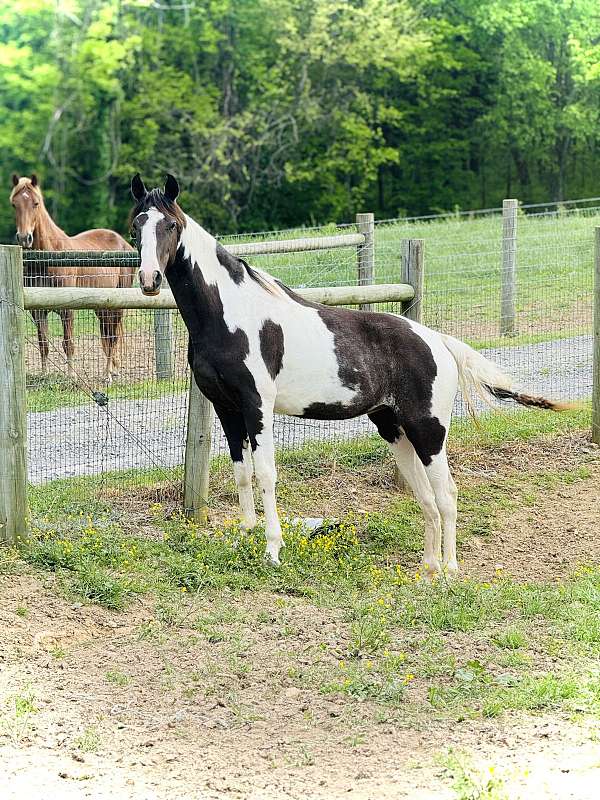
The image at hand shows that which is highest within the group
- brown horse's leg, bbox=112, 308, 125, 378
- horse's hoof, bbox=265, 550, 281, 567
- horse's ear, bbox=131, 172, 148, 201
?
horse's ear, bbox=131, 172, 148, 201

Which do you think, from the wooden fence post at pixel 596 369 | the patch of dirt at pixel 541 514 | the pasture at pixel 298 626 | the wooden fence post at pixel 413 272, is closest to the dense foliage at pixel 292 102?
the wooden fence post at pixel 596 369

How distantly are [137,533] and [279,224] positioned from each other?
3143 cm

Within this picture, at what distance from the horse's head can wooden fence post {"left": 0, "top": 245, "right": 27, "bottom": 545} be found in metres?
0.76

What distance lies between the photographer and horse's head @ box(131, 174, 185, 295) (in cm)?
532

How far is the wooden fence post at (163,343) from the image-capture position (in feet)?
25.1

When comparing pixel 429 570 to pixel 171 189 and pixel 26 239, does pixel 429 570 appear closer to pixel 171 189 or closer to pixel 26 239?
pixel 171 189

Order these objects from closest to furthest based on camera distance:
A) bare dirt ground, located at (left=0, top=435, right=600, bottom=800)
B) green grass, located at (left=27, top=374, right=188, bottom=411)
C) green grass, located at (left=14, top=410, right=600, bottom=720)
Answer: bare dirt ground, located at (left=0, top=435, right=600, bottom=800), green grass, located at (left=14, top=410, right=600, bottom=720), green grass, located at (left=27, top=374, right=188, bottom=411)

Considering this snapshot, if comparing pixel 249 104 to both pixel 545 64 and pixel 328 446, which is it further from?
pixel 328 446

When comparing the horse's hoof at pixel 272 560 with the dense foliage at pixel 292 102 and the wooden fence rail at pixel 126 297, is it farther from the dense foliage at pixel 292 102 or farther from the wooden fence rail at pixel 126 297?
the dense foliage at pixel 292 102

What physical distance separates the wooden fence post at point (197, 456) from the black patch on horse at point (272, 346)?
98 centimetres

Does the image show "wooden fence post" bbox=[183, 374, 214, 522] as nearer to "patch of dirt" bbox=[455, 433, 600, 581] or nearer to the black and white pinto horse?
the black and white pinto horse

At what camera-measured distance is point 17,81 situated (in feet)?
108

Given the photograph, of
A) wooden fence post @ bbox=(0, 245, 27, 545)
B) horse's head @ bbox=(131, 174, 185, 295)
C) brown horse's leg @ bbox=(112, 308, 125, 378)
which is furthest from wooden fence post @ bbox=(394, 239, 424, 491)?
wooden fence post @ bbox=(0, 245, 27, 545)

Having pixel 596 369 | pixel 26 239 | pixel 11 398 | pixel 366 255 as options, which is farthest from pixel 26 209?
pixel 596 369
